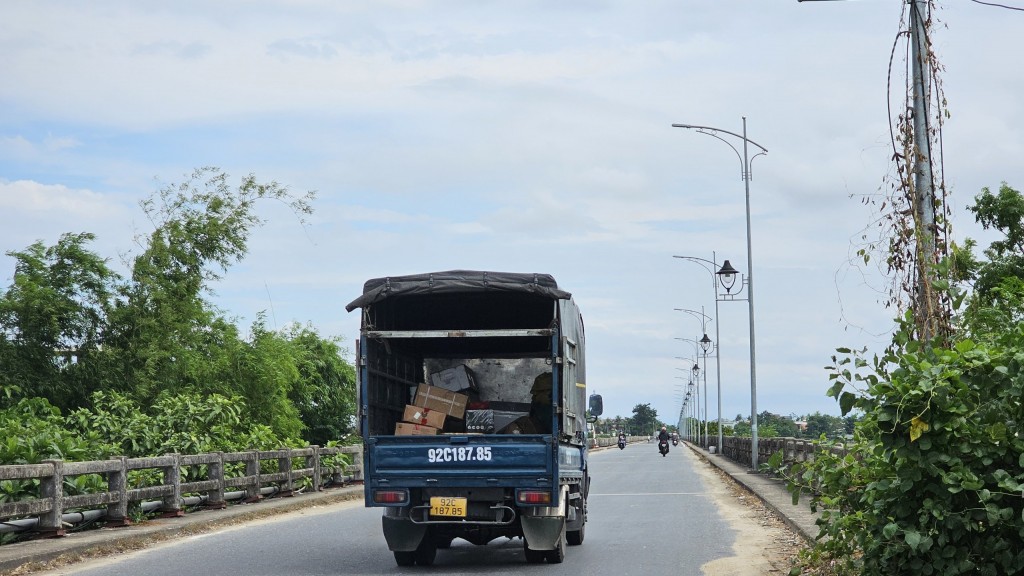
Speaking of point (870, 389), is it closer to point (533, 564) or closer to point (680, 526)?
point (533, 564)

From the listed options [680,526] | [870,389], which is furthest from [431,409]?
[870,389]

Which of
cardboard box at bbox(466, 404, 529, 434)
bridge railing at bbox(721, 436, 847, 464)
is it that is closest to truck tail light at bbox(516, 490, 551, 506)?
cardboard box at bbox(466, 404, 529, 434)

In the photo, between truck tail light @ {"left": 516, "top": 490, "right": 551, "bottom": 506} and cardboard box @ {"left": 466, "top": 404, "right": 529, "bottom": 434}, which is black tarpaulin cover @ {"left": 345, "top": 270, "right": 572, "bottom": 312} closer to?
cardboard box @ {"left": 466, "top": 404, "right": 529, "bottom": 434}

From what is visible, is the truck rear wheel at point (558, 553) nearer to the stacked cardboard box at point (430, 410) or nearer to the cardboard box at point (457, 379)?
the stacked cardboard box at point (430, 410)

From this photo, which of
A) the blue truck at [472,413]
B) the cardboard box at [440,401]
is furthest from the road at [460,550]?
the cardboard box at [440,401]

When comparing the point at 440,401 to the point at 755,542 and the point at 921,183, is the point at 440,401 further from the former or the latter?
the point at 921,183

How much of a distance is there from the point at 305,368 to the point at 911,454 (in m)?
36.5

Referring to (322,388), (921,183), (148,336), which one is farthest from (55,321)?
(921,183)

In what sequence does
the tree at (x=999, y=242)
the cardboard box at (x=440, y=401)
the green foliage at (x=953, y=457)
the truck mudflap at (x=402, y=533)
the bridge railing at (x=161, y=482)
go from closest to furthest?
the green foliage at (x=953, y=457)
the truck mudflap at (x=402, y=533)
the cardboard box at (x=440, y=401)
the bridge railing at (x=161, y=482)
the tree at (x=999, y=242)

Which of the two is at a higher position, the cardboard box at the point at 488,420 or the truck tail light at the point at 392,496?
the cardboard box at the point at 488,420

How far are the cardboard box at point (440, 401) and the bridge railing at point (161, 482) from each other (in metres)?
4.23

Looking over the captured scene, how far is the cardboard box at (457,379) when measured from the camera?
14234mm

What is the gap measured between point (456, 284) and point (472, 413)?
171 cm

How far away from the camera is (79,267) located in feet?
96.1
